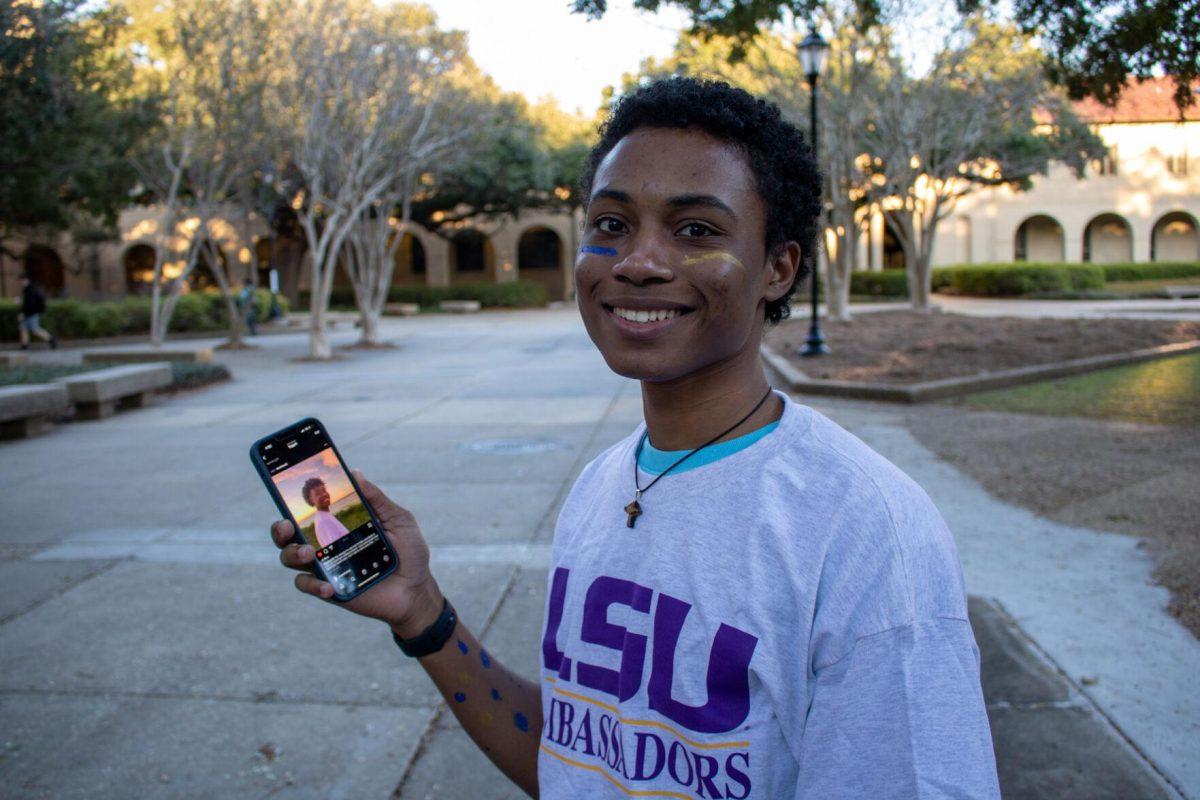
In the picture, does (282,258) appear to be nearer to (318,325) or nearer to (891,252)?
(318,325)

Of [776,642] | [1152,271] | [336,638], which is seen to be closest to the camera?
[776,642]

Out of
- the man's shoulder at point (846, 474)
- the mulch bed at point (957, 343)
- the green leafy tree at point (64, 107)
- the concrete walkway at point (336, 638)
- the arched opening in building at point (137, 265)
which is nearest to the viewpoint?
the man's shoulder at point (846, 474)

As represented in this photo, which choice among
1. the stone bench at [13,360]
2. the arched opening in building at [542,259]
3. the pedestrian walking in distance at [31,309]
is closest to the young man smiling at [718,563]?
the stone bench at [13,360]

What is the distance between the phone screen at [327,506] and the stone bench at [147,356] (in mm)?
16567

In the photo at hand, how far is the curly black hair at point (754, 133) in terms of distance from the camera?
1468 millimetres

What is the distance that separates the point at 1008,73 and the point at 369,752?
22.2m

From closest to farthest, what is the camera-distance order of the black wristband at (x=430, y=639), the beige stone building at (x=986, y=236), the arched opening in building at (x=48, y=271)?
the black wristband at (x=430, y=639)
the arched opening in building at (x=48, y=271)
the beige stone building at (x=986, y=236)

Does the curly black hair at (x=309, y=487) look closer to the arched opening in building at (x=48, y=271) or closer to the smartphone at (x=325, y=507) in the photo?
the smartphone at (x=325, y=507)

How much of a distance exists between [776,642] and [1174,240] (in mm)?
53046

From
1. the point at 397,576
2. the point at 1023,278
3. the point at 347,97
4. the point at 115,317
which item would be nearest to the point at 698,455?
the point at 397,576

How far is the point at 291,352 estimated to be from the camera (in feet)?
69.0

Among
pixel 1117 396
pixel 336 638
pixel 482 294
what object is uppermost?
pixel 482 294

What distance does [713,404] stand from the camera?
5.02ft

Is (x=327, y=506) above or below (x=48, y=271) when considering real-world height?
below
